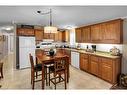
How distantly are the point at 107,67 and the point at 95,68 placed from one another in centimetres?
65

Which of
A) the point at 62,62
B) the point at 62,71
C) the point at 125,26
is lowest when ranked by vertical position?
the point at 62,71

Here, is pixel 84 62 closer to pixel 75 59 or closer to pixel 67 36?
pixel 75 59

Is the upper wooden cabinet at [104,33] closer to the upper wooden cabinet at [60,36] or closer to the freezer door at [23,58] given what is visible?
the upper wooden cabinet at [60,36]

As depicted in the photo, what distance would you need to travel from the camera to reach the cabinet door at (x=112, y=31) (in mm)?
3951

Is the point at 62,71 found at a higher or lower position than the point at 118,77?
higher

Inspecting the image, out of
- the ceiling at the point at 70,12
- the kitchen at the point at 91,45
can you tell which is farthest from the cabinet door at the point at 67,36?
the ceiling at the point at 70,12

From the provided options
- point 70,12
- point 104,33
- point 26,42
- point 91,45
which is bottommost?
point 91,45

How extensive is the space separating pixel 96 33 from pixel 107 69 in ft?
5.29

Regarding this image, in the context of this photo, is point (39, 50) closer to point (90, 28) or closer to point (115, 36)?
point (90, 28)

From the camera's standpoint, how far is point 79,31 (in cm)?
629

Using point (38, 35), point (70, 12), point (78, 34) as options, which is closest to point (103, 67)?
point (70, 12)

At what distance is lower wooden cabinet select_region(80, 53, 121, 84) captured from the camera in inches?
149

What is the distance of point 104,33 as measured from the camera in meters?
4.57
